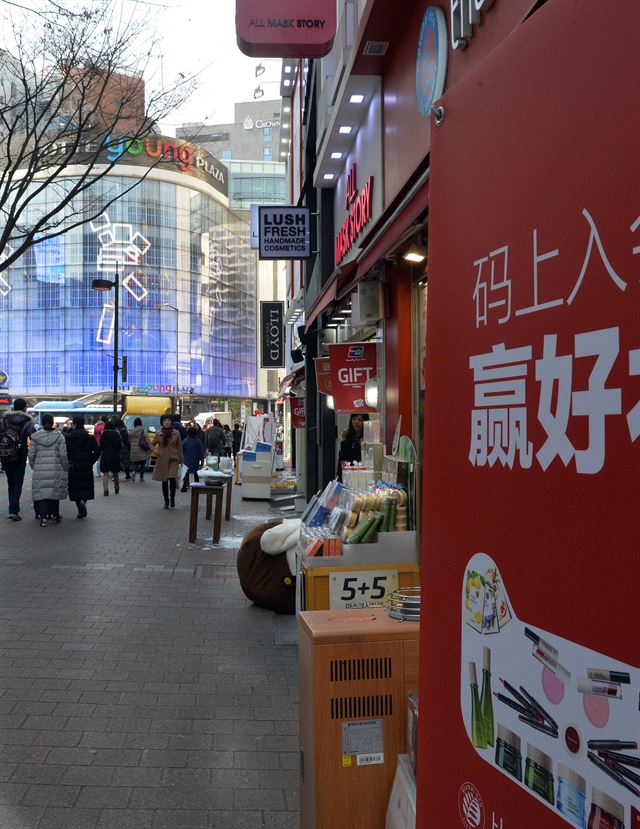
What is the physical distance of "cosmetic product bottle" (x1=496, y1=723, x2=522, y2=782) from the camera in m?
1.31

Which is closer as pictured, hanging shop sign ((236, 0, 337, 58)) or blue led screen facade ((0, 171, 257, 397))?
hanging shop sign ((236, 0, 337, 58))

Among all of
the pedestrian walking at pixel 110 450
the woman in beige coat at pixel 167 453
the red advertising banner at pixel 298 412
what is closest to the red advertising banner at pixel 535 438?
the woman in beige coat at pixel 167 453

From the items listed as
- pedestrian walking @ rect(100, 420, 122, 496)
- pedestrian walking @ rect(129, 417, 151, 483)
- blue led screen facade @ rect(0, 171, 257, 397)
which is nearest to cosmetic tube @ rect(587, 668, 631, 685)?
pedestrian walking @ rect(100, 420, 122, 496)

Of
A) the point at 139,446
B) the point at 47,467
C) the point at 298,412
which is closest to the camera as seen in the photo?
the point at 47,467

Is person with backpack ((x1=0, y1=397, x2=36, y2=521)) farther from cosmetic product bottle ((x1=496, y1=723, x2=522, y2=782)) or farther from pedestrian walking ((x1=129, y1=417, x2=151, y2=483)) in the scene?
cosmetic product bottle ((x1=496, y1=723, x2=522, y2=782))

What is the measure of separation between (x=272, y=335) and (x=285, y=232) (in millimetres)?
13662

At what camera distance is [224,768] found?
4129 mm

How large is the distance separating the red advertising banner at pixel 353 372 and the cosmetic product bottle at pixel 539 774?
28.4ft

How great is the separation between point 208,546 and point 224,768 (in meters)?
7.52

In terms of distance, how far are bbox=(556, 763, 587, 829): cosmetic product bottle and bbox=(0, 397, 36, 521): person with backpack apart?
511 inches

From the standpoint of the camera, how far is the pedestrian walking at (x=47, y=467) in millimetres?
12961

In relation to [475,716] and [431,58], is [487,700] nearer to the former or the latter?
[475,716]

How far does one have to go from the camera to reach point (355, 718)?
2.80m

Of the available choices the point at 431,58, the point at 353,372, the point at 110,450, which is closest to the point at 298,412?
the point at 110,450
